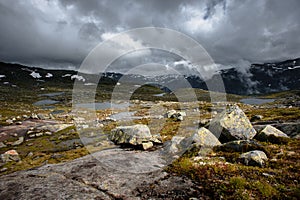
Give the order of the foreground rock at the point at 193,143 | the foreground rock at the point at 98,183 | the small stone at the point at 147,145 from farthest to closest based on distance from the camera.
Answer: the small stone at the point at 147,145
the foreground rock at the point at 193,143
the foreground rock at the point at 98,183

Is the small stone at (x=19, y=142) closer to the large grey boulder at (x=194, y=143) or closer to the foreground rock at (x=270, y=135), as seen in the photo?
Answer: the large grey boulder at (x=194, y=143)

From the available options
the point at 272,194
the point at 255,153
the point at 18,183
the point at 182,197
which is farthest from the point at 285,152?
the point at 18,183

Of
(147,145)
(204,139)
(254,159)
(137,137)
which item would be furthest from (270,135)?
(137,137)

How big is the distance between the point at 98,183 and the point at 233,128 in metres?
15.9

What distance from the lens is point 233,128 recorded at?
21.3m

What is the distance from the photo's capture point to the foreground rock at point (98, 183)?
412 inches

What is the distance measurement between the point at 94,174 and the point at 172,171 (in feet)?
18.0

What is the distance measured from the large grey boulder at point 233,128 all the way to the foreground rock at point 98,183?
32.0ft

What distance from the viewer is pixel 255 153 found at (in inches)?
563

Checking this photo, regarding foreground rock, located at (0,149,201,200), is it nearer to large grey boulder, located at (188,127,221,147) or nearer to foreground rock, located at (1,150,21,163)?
large grey boulder, located at (188,127,221,147)

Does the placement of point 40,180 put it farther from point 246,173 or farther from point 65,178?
point 246,173

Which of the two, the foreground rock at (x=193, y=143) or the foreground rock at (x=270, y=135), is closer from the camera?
the foreground rock at (x=193, y=143)

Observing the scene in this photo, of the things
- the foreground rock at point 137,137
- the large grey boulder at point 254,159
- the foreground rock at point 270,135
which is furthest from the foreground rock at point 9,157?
the foreground rock at point 270,135

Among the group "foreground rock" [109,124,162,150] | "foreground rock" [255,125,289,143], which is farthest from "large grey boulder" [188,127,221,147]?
"foreground rock" [109,124,162,150]
